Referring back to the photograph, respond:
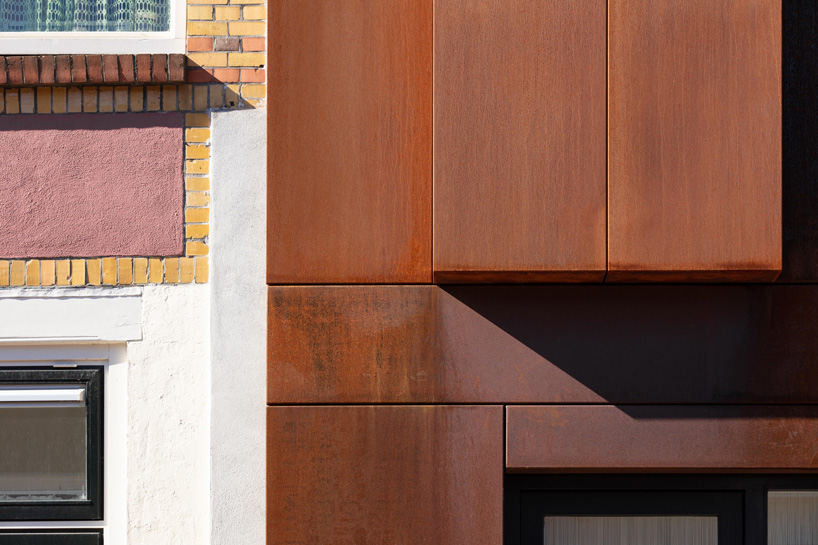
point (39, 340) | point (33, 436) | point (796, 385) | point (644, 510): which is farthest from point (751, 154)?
point (33, 436)

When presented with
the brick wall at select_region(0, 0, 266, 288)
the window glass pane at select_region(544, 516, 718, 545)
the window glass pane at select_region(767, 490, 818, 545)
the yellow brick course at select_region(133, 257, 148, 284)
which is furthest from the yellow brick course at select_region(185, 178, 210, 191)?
A: the window glass pane at select_region(767, 490, 818, 545)

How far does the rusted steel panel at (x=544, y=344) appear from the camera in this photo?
332 cm

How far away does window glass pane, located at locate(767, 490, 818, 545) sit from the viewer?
3.56 metres

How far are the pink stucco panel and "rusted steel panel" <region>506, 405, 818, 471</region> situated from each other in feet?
6.36

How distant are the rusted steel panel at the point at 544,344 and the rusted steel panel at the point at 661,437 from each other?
0.06m

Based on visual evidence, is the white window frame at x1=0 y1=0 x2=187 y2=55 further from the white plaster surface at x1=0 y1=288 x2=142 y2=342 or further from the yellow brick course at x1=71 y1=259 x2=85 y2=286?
the white plaster surface at x1=0 y1=288 x2=142 y2=342

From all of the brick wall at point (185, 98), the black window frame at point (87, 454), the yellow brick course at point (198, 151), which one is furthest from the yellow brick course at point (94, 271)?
the yellow brick course at point (198, 151)

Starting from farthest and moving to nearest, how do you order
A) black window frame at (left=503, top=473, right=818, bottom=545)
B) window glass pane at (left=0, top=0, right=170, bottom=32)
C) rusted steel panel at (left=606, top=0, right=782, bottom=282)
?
window glass pane at (left=0, top=0, right=170, bottom=32), black window frame at (left=503, top=473, right=818, bottom=545), rusted steel panel at (left=606, top=0, right=782, bottom=282)

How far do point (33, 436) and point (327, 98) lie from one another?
7.34 ft

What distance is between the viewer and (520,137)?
3176 millimetres

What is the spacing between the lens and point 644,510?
11.6 feet

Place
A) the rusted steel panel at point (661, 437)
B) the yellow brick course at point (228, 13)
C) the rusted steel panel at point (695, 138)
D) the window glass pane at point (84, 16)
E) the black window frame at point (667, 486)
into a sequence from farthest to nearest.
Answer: the window glass pane at point (84, 16)
the yellow brick course at point (228, 13)
the black window frame at point (667, 486)
the rusted steel panel at point (661, 437)
the rusted steel panel at point (695, 138)

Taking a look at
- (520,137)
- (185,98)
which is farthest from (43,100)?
(520,137)

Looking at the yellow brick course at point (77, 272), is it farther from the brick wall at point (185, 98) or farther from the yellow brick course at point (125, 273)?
the yellow brick course at point (125, 273)
